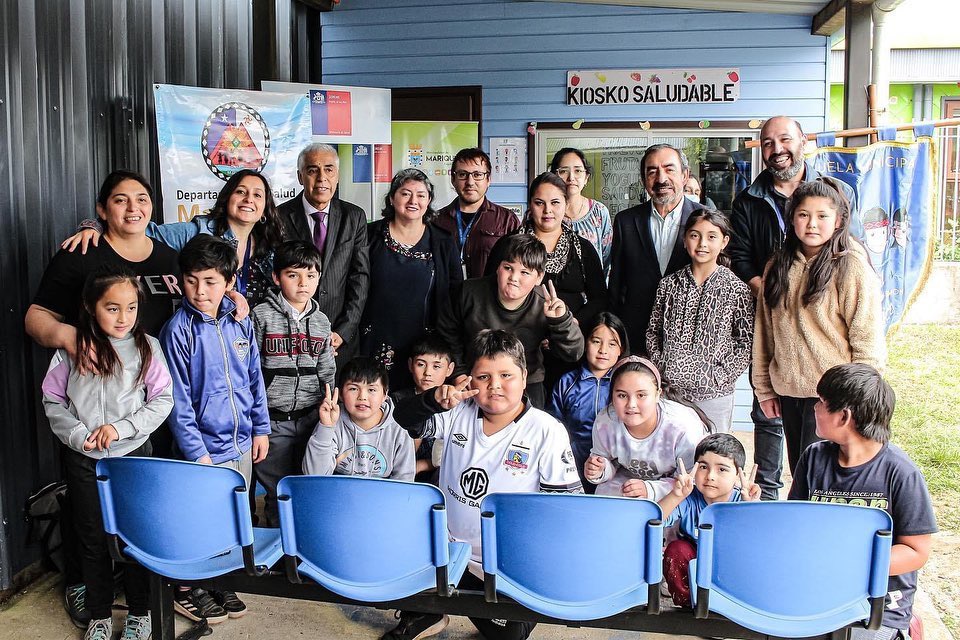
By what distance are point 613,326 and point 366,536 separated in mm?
1471

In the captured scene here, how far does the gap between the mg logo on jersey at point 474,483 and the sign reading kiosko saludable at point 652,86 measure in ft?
12.2

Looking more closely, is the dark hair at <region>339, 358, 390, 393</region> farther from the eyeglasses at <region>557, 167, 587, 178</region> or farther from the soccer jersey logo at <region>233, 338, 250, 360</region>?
the eyeglasses at <region>557, 167, 587, 178</region>

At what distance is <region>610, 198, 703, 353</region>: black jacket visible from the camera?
3496mm

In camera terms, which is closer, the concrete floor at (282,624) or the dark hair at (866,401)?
the dark hair at (866,401)

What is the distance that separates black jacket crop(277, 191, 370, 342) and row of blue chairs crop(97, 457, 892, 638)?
1.32 metres

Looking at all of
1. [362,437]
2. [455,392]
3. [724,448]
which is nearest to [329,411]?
[362,437]

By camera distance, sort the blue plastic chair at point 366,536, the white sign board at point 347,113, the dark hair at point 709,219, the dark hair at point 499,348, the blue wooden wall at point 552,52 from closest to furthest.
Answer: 1. the blue plastic chair at point 366,536
2. the dark hair at point 499,348
3. the dark hair at point 709,219
4. the white sign board at point 347,113
5. the blue wooden wall at point 552,52

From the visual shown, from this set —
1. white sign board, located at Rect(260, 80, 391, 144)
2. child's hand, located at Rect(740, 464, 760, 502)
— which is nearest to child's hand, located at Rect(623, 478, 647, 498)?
child's hand, located at Rect(740, 464, 760, 502)

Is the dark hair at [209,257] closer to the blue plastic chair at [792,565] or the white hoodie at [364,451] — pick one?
the white hoodie at [364,451]

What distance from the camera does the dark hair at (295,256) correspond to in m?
3.17

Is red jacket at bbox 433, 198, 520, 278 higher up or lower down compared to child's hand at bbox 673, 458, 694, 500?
higher up

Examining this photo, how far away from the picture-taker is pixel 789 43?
216 inches

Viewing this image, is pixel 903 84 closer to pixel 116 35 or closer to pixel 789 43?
pixel 789 43

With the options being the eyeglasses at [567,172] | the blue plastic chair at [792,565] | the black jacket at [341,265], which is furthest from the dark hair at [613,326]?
the blue plastic chair at [792,565]
